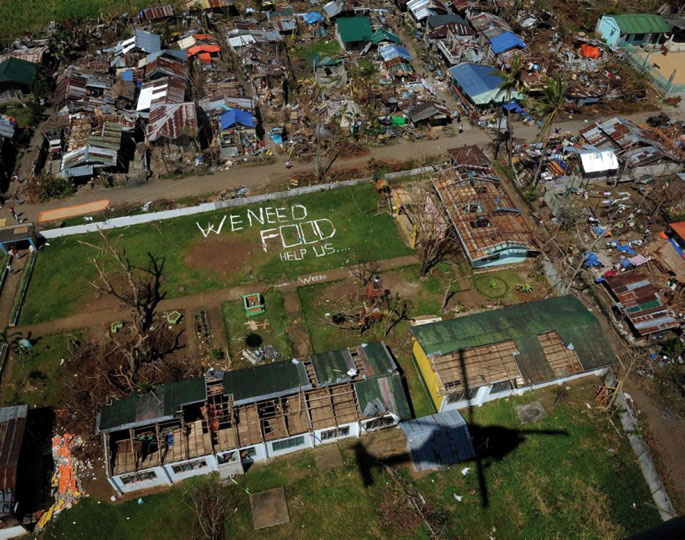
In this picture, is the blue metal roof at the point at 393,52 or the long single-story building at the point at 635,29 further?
the long single-story building at the point at 635,29

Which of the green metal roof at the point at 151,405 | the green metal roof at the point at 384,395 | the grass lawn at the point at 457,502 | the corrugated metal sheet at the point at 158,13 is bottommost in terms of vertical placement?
the grass lawn at the point at 457,502

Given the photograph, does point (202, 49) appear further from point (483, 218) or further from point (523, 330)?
point (523, 330)

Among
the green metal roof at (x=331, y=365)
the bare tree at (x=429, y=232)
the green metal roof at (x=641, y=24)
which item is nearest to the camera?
the green metal roof at (x=331, y=365)

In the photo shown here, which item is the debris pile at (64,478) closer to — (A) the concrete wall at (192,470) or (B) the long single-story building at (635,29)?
(A) the concrete wall at (192,470)

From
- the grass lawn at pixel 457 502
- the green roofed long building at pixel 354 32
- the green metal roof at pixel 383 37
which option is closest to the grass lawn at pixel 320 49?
the green roofed long building at pixel 354 32

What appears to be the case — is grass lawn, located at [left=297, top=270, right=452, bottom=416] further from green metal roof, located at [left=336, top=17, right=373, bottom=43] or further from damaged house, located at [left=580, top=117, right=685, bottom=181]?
green metal roof, located at [left=336, top=17, right=373, bottom=43]

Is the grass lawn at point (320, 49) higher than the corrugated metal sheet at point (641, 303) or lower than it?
higher
